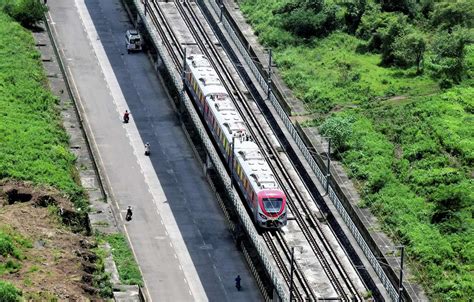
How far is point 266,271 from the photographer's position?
11775 cm

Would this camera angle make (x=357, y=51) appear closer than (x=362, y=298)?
No

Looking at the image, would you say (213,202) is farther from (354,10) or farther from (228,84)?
(354,10)

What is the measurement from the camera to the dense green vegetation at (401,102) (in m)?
123

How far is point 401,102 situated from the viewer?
468 feet

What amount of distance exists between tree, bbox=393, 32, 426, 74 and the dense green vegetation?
0.09m

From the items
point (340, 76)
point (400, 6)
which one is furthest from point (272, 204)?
point (400, 6)

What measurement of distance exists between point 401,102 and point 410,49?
7.22 m

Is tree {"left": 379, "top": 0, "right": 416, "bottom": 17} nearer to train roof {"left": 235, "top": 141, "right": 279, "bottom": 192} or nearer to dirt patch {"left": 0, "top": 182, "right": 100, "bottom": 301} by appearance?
train roof {"left": 235, "top": 141, "right": 279, "bottom": 192}

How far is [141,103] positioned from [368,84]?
71.3 ft

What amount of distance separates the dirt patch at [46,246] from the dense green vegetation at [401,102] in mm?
24639

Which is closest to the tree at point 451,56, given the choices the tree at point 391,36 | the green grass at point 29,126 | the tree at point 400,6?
the tree at point 391,36

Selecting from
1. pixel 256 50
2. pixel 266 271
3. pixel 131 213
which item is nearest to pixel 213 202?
pixel 131 213

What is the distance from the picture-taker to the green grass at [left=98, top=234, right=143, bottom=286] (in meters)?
119

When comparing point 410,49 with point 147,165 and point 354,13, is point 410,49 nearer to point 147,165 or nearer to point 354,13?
point 354,13
